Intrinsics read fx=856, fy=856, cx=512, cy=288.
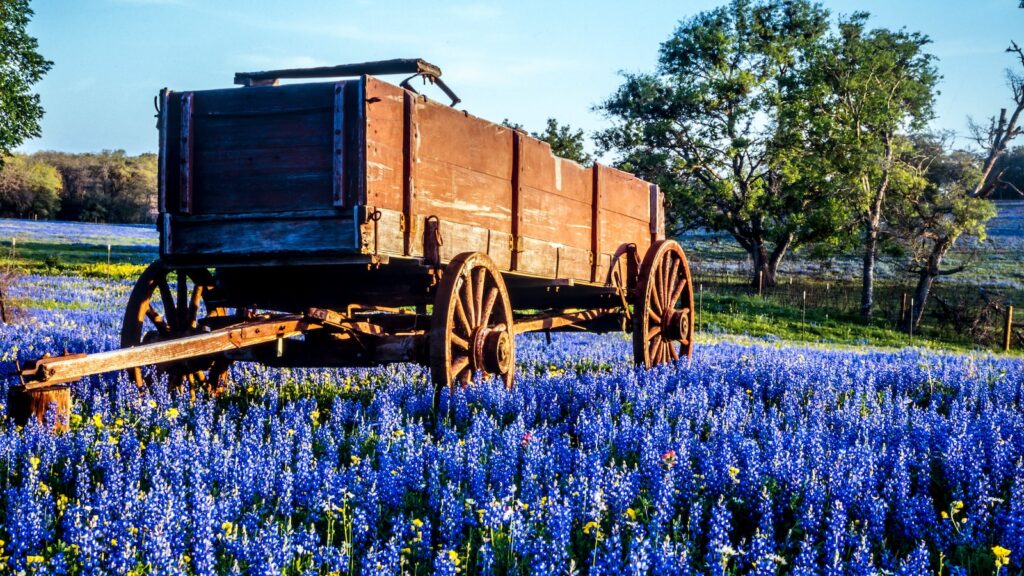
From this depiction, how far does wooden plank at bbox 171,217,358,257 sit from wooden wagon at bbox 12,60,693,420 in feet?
0.04

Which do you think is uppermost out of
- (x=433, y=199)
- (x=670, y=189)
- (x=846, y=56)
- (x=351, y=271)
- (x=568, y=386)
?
(x=846, y=56)

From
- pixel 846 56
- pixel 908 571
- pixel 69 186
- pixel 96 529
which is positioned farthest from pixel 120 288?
pixel 69 186

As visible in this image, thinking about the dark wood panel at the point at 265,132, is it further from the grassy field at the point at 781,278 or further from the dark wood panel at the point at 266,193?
the grassy field at the point at 781,278

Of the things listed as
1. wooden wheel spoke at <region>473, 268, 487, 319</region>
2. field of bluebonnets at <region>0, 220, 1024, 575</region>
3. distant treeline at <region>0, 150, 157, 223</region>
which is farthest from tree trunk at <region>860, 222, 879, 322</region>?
distant treeline at <region>0, 150, 157, 223</region>

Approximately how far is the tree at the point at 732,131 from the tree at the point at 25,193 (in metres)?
44.6

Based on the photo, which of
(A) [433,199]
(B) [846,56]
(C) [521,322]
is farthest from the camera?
(B) [846,56]

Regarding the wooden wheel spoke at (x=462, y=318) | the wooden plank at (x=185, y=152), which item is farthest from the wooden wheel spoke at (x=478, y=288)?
the wooden plank at (x=185, y=152)

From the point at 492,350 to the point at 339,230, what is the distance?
1.61m

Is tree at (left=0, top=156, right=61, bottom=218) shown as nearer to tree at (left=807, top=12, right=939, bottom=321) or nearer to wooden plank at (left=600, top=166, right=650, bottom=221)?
tree at (left=807, top=12, right=939, bottom=321)

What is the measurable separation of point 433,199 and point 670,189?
27.8 metres

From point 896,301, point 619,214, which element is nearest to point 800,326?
point 896,301

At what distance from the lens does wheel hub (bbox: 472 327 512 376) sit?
20.7 feet

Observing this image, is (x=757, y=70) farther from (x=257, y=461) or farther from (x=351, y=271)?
(x=257, y=461)

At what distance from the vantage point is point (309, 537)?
3.00m
